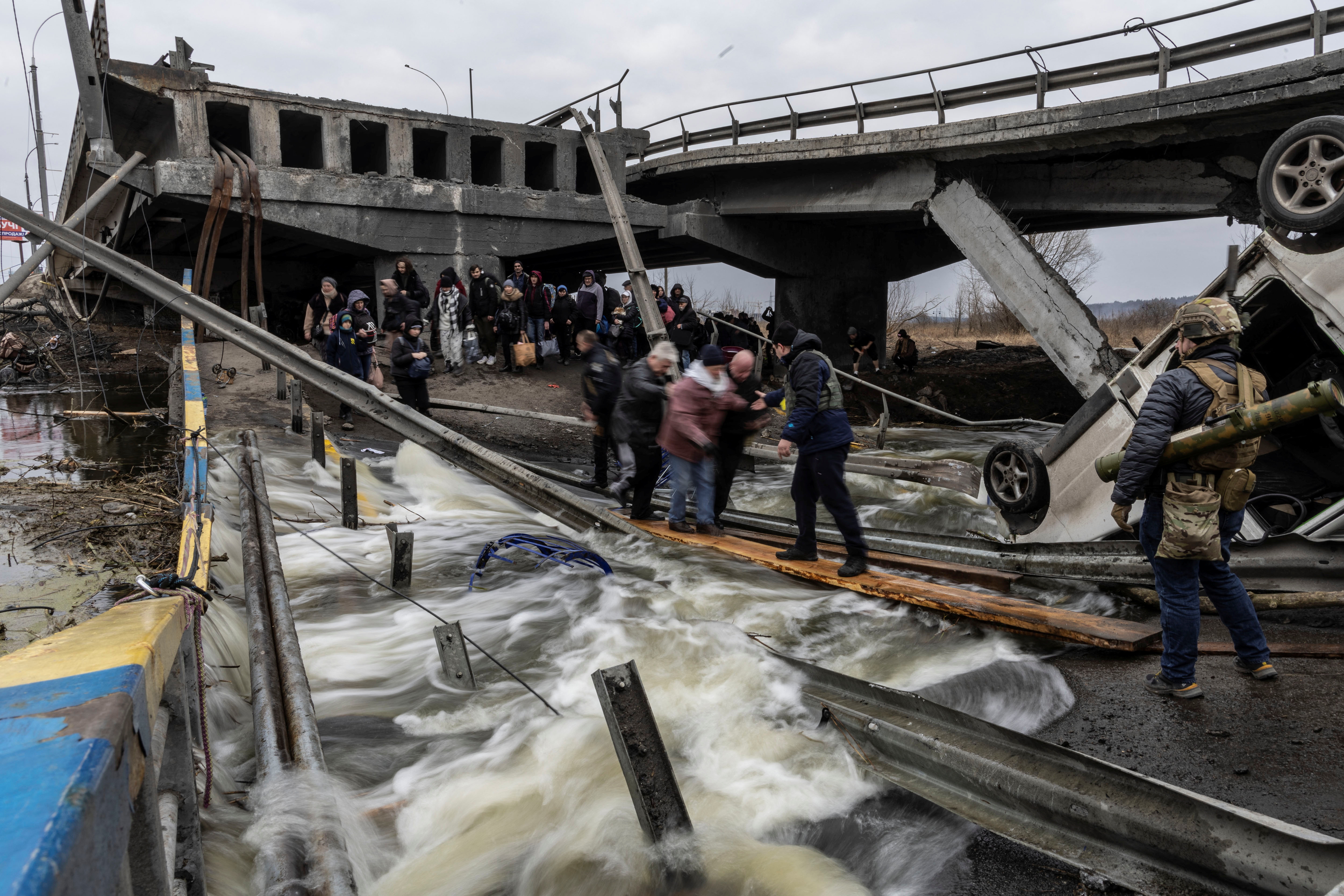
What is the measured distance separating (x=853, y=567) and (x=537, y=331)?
13770mm

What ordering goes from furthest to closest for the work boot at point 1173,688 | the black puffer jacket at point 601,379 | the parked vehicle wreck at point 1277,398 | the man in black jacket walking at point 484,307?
1. the man in black jacket walking at point 484,307
2. the black puffer jacket at point 601,379
3. the parked vehicle wreck at point 1277,398
4. the work boot at point 1173,688

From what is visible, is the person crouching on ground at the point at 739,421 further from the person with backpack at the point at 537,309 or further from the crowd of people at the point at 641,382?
the person with backpack at the point at 537,309

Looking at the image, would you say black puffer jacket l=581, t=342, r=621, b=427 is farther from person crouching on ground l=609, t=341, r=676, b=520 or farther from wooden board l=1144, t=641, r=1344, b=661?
wooden board l=1144, t=641, r=1344, b=661

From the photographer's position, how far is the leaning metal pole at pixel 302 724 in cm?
297

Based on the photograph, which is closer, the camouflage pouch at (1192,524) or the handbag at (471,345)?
the camouflage pouch at (1192,524)

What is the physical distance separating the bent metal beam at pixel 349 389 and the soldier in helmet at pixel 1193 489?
4961 mm

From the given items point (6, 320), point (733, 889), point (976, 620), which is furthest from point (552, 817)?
point (6, 320)

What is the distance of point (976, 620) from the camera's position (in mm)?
6098

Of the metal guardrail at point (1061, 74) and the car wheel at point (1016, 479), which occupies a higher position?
the metal guardrail at point (1061, 74)

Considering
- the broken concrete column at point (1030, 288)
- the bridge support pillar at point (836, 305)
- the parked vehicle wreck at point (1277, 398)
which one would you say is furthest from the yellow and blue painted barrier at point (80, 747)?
the bridge support pillar at point (836, 305)

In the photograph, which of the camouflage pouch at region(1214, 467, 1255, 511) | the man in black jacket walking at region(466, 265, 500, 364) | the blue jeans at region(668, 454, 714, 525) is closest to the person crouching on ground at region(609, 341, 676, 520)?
the blue jeans at region(668, 454, 714, 525)

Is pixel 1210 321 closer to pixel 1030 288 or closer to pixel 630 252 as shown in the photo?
pixel 630 252

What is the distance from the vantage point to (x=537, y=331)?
64.2 feet

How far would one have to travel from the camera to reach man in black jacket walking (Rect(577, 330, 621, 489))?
9938mm
